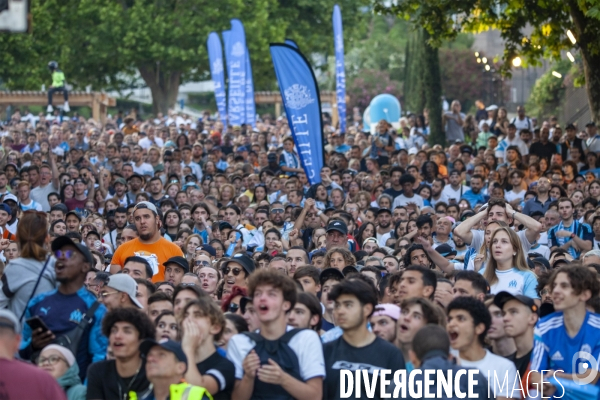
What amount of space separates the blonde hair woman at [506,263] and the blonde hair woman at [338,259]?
1473mm

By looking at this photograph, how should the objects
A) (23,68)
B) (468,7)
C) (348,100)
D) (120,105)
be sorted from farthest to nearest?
1. (120,105)
2. (348,100)
3. (23,68)
4. (468,7)

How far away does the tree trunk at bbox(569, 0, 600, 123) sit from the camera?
19516 mm

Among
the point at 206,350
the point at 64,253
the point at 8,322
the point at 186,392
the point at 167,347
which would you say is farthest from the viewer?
the point at 64,253

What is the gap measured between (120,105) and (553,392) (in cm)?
5784

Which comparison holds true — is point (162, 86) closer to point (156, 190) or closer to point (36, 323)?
point (156, 190)

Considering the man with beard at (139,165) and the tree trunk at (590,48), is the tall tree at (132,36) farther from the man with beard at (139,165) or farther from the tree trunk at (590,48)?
the tree trunk at (590,48)

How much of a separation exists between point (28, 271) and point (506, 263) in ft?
14.2

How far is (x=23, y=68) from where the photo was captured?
4069cm

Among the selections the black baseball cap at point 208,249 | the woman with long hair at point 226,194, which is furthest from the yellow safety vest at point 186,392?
the woman with long hair at point 226,194

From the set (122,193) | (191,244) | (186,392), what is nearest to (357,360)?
(186,392)

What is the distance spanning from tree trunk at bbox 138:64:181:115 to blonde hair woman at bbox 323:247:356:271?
118 ft

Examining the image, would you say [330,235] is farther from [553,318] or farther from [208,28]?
[208,28]

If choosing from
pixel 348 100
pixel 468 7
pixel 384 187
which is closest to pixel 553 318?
pixel 384 187

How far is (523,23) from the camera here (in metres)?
21.5
